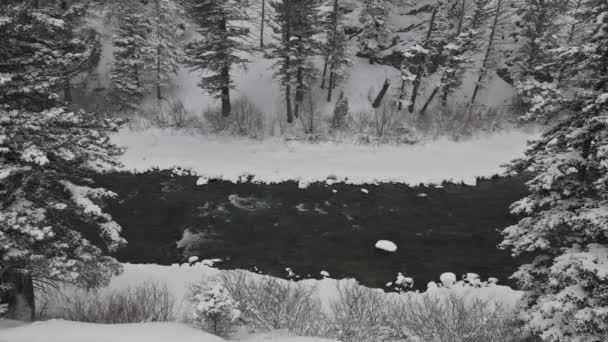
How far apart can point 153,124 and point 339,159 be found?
46.0ft

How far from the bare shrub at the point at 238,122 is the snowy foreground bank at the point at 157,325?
50.4 feet

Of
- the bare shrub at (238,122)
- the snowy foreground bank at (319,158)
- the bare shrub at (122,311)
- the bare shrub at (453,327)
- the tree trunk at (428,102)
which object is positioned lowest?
the bare shrub at (122,311)

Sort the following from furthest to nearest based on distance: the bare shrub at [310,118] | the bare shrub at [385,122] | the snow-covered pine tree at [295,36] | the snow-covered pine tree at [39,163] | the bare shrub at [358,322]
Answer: the bare shrub at [310,118] → the bare shrub at [385,122] → the snow-covered pine tree at [295,36] → the bare shrub at [358,322] → the snow-covered pine tree at [39,163]

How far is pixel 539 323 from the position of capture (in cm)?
780

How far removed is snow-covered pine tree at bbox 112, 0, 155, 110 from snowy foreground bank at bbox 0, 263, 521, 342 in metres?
19.1

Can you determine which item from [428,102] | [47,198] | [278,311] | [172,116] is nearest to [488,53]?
[428,102]

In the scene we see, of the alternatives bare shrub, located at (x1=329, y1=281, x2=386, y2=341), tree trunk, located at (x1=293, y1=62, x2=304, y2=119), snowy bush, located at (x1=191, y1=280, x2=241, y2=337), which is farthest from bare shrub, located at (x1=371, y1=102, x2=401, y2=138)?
snowy bush, located at (x1=191, y1=280, x2=241, y2=337)

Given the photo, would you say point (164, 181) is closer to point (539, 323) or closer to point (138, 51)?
point (138, 51)

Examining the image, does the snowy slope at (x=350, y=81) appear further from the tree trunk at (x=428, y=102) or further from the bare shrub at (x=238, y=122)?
the tree trunk at (x=428, y=102)

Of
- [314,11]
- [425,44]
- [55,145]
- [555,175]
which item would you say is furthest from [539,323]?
[425,44]

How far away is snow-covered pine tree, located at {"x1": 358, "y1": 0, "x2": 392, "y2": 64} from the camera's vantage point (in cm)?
2994

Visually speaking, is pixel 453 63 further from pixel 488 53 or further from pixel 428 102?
pixel 488 53

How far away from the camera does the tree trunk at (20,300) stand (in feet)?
29.7

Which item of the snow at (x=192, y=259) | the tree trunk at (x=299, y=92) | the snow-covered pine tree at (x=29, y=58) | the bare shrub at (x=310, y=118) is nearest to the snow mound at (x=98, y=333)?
the snow-covered pine tree at (x=29, y=58)
